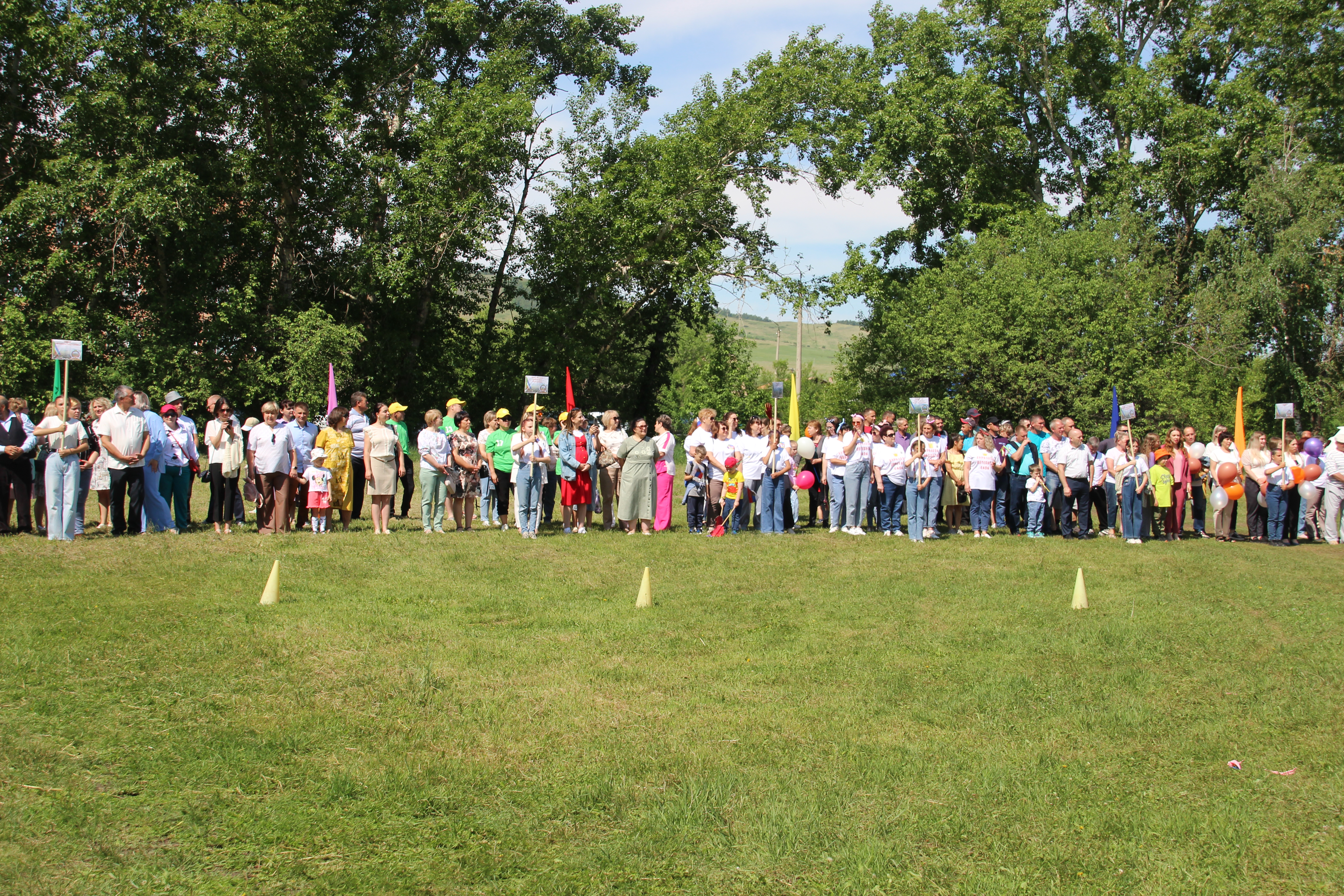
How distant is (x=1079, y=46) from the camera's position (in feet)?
126

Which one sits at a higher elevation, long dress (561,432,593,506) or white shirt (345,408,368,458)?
white shirt (345,408,368,458)

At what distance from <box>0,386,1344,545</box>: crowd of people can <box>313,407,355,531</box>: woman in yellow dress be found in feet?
0.08

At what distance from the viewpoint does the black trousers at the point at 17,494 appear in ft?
42.8

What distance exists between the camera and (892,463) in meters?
15.7

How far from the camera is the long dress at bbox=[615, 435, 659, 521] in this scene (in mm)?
15164

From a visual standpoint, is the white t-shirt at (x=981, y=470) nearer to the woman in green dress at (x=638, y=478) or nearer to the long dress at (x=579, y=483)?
the woman in green dress at (x=638, y=478)

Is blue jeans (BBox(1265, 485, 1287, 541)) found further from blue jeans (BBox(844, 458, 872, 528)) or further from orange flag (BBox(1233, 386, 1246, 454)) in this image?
blue jeans (BBox(844, 458, 872, 528))

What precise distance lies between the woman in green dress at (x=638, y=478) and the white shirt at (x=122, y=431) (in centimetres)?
637

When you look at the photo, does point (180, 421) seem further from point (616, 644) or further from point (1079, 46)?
point (1079, 46)

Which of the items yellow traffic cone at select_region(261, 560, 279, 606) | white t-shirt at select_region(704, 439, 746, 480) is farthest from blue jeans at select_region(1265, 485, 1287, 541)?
yellow traffic cone at select_region(261, 560, 279, 606)

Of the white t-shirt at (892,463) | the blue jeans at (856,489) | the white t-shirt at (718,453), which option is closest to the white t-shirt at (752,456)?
the white t-shirt at (718,453)

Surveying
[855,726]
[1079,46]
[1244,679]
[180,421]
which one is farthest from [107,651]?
[1079,46]

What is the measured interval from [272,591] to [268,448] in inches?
181

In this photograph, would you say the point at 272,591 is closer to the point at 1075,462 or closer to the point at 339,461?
the point at 339,461
